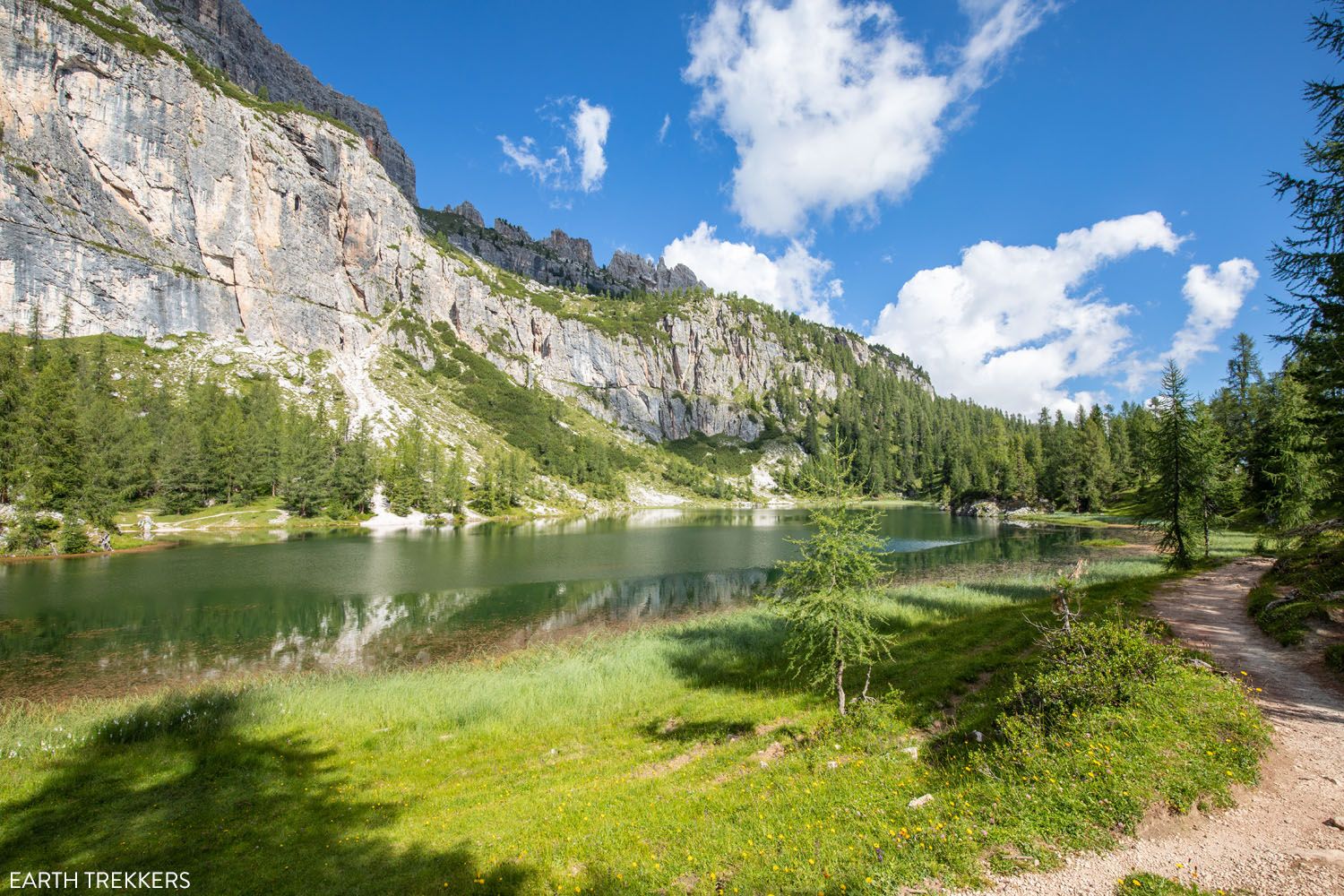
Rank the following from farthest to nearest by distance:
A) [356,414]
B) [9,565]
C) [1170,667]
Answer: [356,414] → [9,565] → [1170,667]

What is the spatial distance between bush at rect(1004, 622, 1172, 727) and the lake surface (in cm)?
493

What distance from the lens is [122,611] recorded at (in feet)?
115

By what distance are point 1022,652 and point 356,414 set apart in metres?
163

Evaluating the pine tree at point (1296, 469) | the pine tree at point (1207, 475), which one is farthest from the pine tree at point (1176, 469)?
the pine tree at point (1296, 469)

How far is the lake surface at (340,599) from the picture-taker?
26922mm

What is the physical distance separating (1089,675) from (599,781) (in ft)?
Answer: 34.4

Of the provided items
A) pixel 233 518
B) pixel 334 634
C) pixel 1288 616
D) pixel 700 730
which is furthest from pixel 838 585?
pixel 233 518

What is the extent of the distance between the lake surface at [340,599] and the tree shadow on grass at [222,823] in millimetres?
10596

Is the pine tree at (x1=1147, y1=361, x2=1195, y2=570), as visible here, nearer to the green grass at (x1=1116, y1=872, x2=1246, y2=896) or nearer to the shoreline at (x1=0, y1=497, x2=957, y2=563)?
the shoreline at (x1=0, y1=497, x2=957, y2=563)

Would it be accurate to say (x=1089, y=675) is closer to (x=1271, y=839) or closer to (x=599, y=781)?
(x=1271, y=839)

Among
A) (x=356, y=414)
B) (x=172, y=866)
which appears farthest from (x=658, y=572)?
(x=356, y=414)

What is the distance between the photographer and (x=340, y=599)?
1617 inches

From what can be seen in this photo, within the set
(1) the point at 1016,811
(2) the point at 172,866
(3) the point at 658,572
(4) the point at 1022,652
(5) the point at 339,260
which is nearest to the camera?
(1) the point at 1016,811

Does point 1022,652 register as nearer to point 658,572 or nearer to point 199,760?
point 199,760
